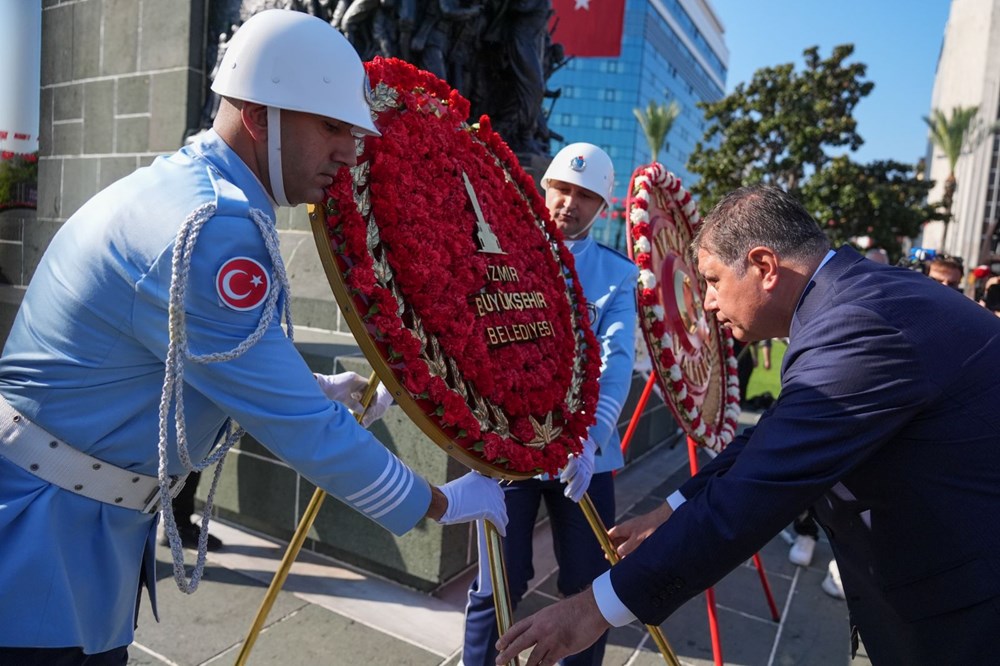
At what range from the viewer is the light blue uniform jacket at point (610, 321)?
8.77 ft

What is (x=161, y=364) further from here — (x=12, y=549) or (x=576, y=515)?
(x=576, y=515)

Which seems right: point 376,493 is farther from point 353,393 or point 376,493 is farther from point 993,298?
point 993,298

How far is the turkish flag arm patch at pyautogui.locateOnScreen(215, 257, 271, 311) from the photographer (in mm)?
1339

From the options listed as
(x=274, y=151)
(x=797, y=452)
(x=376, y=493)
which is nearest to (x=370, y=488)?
(x=376, y=493)

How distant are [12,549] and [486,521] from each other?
1.06 m

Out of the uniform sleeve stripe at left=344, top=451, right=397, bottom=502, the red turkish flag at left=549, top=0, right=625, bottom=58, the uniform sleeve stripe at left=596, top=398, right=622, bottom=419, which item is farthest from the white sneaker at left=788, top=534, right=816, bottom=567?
the red turkish flag at left=549, top=0, right=625, bottom=58

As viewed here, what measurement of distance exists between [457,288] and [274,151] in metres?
0.60

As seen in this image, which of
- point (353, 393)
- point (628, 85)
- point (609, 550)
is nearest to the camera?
point (609, 550)

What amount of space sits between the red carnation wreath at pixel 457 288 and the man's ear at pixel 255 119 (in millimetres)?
200

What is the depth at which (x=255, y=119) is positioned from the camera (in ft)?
5.05

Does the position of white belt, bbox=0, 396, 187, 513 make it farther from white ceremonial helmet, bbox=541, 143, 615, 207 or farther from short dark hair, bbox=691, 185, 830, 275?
white ceremonial helmet, bbox=541, 143, 615, 207

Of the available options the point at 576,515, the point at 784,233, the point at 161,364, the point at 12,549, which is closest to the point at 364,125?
the point at 161,364

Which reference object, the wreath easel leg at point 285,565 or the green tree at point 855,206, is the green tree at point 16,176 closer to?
the wreath easel leg at point 285,565

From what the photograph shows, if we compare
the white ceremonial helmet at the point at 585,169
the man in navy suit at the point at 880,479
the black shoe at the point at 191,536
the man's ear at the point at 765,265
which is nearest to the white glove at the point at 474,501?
the man in navy suit at the point at 880,479
